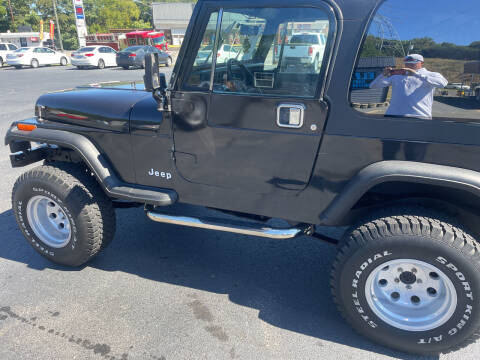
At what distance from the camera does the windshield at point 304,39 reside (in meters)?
2.17

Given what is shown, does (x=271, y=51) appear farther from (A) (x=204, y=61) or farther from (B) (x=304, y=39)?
(A) (x=204, y=61)

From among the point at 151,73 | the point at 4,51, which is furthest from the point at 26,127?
the point at 4,51

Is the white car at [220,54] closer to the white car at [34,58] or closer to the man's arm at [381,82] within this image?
the man's arm at [381,82]

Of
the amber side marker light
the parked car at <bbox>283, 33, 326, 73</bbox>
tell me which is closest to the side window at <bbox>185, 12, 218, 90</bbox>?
the parked car at <bbox>283, 33, 326, 73</bbox>

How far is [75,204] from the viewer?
2.90 meters

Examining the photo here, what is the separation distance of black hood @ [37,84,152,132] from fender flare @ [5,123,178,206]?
0.51 feet

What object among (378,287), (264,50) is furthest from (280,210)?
(264,50)

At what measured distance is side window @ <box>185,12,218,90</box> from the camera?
2.36m

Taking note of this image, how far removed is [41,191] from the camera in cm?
300

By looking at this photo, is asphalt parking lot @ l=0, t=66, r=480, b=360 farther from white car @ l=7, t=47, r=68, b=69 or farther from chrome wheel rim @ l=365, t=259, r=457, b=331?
white car @ l=7, t=47, r=68, b=69

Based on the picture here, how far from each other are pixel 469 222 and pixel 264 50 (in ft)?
5.49

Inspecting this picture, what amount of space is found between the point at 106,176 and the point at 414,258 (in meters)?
2.15

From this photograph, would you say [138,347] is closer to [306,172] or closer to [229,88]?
[306,172]

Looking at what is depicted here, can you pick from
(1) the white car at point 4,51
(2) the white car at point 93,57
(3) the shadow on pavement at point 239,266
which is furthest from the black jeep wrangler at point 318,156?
(1) the white car at point 4,51
